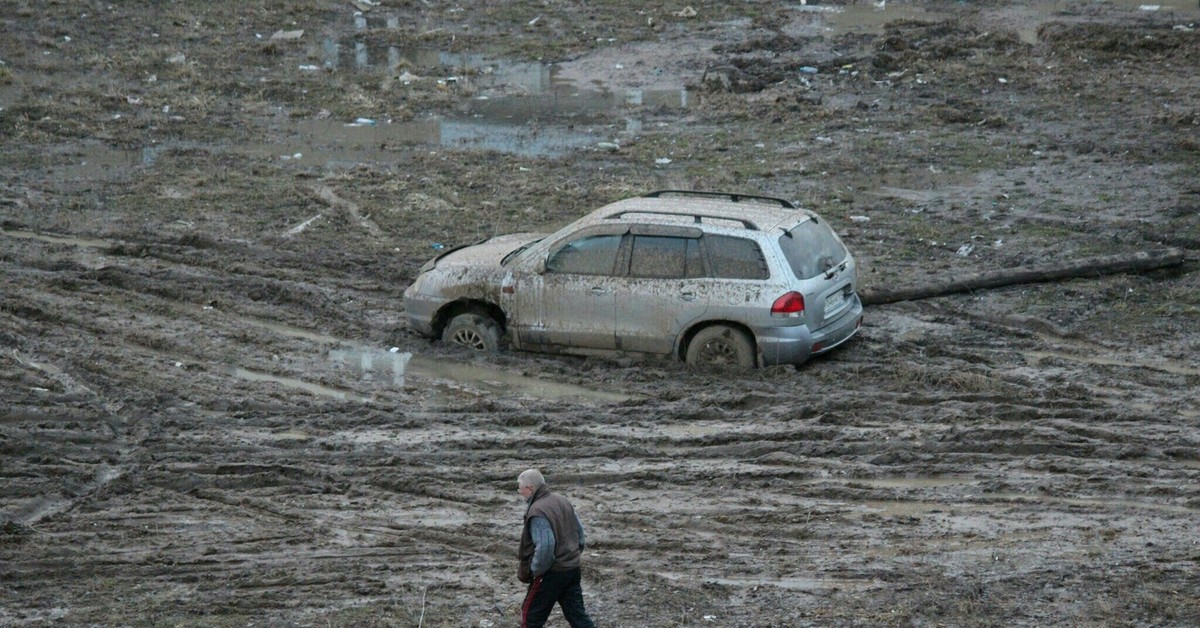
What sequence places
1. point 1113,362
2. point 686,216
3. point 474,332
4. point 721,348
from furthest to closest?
point 474,332 → point 686,216 → point 721,348 → point 1113,362

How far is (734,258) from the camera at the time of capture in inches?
512

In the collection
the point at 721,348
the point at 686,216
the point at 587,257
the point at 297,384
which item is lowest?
the point at 297,384

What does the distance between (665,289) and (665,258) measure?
0.32 meters

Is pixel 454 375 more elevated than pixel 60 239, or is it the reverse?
pixel 60 239

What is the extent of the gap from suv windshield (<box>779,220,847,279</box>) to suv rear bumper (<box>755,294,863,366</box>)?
1.74 ft

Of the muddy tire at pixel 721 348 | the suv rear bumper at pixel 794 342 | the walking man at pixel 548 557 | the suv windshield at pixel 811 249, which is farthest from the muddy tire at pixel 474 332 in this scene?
the walking man at pixel 548 557

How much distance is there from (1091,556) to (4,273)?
12757 mm

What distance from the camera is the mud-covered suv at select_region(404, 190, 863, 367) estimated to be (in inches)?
507

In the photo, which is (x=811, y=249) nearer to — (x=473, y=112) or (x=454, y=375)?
(x=454, y=375)

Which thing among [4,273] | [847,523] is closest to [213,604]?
[847,523]

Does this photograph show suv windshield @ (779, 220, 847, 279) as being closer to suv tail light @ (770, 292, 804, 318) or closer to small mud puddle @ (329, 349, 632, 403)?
suv tail light @ (770, 292, 804, 318)

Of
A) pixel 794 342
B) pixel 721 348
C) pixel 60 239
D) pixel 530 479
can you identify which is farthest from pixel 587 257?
pixel 60 239

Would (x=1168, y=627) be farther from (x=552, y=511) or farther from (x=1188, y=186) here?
(x=1188, y=186)

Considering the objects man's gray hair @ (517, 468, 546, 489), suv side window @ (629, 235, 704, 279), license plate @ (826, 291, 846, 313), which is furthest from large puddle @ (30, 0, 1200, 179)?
man's gray hair @ (517, 468, 546, 489)
